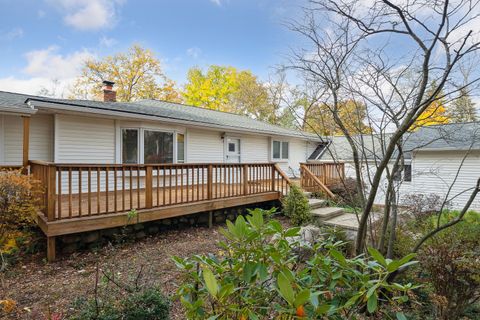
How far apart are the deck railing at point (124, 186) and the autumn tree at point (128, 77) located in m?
17.2

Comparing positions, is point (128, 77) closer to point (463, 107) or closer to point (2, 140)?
point (2, 140)

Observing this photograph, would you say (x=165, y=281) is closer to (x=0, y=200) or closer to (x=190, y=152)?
(x=0, y=200)

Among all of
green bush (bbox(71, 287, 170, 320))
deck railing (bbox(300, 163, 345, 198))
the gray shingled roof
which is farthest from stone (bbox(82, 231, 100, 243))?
deck railing (bbox(300, 163, 345, 198))

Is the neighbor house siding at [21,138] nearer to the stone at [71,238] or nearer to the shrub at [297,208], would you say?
the stone at [71,238]

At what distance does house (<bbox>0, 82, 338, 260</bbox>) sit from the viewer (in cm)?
494

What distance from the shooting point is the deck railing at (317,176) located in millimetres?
9914

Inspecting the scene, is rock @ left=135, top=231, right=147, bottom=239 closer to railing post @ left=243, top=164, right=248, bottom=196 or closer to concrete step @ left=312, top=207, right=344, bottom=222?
railing post @ left=243, top=164, right=248, bottom=196

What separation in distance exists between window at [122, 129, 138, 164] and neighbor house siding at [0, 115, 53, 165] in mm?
1794

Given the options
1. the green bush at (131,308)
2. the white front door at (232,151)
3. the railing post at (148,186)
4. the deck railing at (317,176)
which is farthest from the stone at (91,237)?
the deck railing at (317,176)

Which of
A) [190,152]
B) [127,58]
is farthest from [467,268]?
[127,58]

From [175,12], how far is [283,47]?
1096cm

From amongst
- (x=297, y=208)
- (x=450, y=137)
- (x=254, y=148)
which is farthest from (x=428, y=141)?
(x=254, y=148)

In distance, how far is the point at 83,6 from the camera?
14.3 m

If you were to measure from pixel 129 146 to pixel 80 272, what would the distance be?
4604 millimetres
